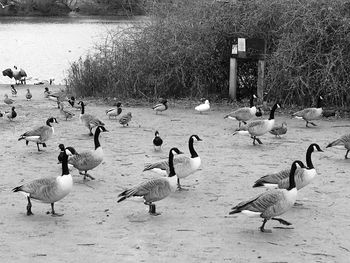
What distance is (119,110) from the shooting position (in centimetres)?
1638

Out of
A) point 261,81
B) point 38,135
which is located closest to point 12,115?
point 38,135

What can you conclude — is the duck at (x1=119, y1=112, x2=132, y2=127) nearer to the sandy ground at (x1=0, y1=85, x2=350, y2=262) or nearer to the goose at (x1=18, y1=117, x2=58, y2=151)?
the sandy ground at (x1=0, y1=85, x2=350, y2=262)

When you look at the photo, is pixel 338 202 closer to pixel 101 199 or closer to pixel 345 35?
pixel 101 199

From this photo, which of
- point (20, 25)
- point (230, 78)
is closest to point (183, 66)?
point (230, 78)

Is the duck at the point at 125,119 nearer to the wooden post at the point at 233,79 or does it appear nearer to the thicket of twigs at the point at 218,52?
the thicket of twigs at the point at 218,52

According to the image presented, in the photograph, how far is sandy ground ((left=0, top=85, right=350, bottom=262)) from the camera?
23.2 ft

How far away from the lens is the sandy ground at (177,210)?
7.08 metres

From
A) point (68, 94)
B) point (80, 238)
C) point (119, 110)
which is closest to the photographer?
point (80, 238)

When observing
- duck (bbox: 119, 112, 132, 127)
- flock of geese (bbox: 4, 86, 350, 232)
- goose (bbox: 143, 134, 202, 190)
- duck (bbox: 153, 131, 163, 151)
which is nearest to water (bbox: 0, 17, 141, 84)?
duck (bbox: 119, 112, 132, 127)

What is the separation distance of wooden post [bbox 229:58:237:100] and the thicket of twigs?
83 cm

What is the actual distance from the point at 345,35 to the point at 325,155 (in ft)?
20.8

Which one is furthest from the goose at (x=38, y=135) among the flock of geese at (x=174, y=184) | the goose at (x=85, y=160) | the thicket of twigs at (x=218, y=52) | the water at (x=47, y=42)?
the water at (x=47, y=42)

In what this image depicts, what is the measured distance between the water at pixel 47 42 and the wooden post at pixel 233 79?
16.0 ft

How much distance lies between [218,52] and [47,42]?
32.6 metres
